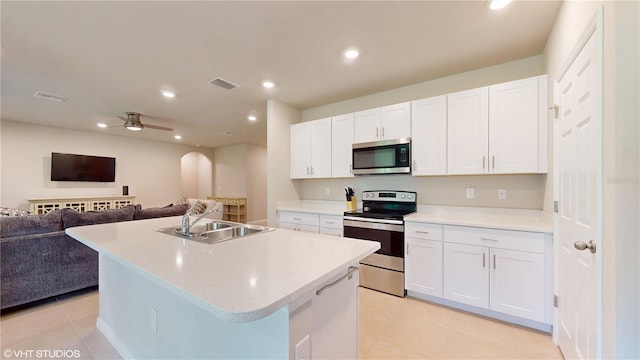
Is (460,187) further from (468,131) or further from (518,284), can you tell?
(518,284)

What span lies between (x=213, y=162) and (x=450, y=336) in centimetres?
841

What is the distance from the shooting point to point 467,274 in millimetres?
2400

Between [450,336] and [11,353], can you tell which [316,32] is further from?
[11,353]

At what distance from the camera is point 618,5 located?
1.04 meters

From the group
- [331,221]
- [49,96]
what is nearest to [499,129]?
[331,221]

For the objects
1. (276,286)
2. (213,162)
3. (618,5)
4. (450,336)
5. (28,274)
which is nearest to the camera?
(276,286)

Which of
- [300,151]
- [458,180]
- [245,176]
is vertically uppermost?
[300,151]

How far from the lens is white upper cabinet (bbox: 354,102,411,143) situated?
9.85 feet

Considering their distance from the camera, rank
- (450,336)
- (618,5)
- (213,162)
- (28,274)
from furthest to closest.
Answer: (213,162), (28,274), (450,336), (618,5)

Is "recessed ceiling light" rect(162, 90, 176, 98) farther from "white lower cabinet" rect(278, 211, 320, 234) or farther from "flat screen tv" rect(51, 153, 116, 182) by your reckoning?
"flat screen tv" rect(51, 153, 116, 182)

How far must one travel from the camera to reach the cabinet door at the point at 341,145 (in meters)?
3.42

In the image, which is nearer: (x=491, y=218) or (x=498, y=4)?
(x=498, y=4)

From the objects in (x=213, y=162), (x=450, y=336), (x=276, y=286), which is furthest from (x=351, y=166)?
(x=213, y=162)

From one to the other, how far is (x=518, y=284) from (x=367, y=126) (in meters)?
2.19
